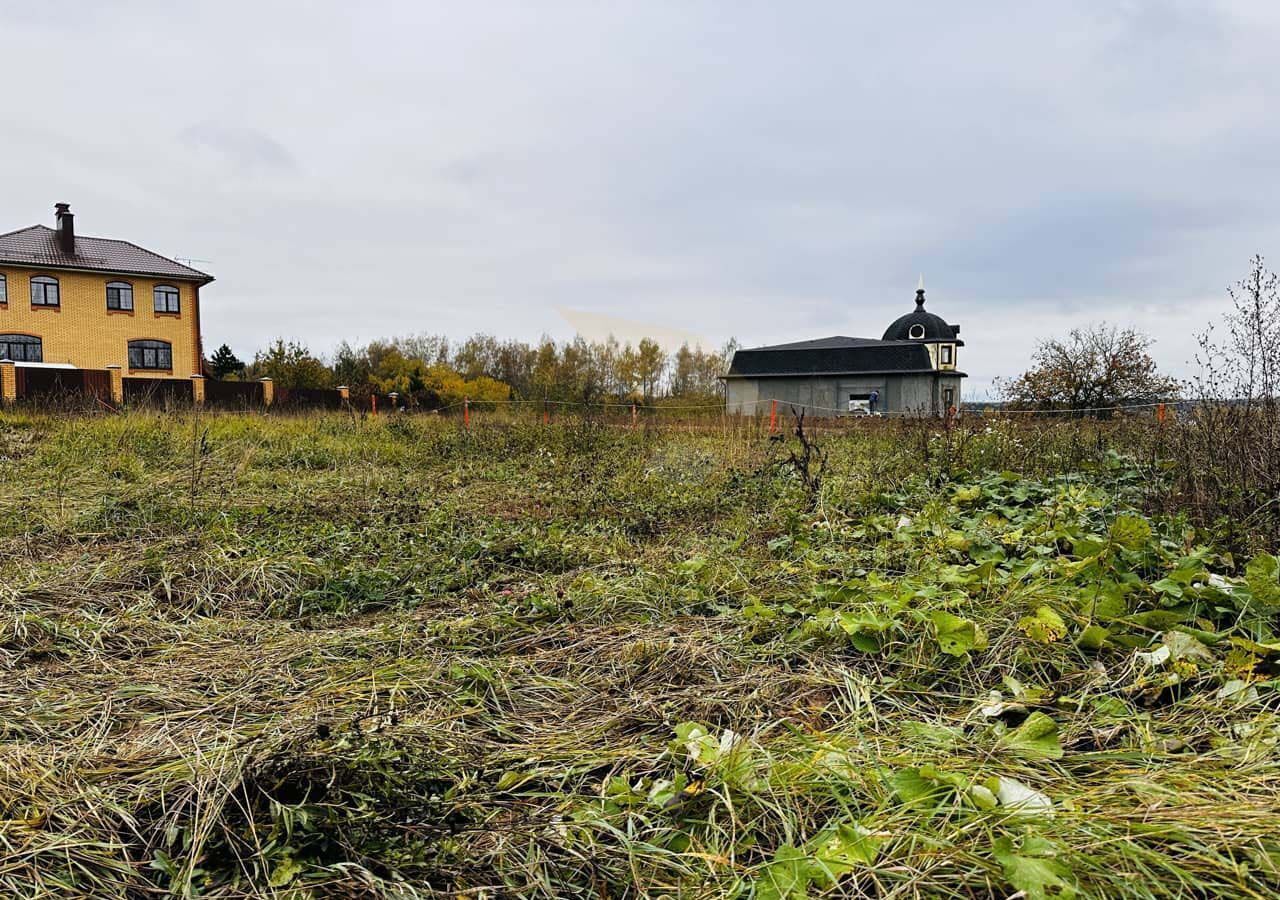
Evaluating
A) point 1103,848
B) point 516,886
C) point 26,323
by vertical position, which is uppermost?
point 26,323

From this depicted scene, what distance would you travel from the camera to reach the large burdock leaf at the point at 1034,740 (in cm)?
162

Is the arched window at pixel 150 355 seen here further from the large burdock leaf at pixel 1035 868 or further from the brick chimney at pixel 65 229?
the large burdock leaf at pixel 1035 868

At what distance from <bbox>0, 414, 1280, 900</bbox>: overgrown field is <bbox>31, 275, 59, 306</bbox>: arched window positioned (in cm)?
2951

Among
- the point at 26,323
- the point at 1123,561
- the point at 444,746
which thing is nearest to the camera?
the point at 444,746

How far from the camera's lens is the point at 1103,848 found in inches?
49.1

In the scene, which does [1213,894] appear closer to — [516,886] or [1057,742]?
[1057,742]

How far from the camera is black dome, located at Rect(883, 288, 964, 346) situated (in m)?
35.0

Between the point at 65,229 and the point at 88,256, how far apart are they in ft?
4.02

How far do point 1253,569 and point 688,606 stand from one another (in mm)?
1882

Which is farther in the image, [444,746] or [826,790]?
[444,746]

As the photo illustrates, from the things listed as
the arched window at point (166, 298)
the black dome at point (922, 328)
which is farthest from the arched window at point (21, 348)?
the black dome at point (922, 328)

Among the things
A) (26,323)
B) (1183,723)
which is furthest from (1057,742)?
(26,323)

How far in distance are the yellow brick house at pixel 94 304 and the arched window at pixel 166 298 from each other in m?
0.03

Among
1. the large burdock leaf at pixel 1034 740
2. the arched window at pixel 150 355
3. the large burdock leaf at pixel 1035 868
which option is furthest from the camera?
the arched window at pixel 150 355
